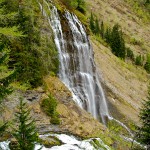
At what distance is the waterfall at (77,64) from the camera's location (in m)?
36.4

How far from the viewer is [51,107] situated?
2762 centimetres

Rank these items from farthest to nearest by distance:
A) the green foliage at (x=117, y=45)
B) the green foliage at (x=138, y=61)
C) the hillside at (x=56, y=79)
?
the green foliage at (x=138, y=61) → the green foliage at (x=117, y=45) → the hillside at (x=56, y=79)

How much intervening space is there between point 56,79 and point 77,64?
6.38m

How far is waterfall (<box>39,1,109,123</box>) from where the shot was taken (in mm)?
36438

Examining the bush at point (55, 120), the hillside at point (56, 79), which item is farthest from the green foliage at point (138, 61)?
the bush at point (55, 120)

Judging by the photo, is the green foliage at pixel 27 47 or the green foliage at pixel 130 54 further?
the green foliage at pixel 130 54

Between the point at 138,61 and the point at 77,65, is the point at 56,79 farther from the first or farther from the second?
the point at 138,61

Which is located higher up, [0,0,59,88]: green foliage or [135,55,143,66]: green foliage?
[0,0,59,88]: green foliage

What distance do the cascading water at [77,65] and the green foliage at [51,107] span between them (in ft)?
22.8

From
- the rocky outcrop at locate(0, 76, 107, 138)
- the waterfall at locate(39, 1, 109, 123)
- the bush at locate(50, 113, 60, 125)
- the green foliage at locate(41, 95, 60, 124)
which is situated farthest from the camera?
the waterfall at locate(39, 1, 109, 123)

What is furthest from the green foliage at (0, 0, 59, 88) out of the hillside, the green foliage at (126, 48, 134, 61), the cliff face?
the green foliage at (126, 48, 134, 61)

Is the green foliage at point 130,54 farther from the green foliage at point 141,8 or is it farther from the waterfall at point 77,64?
the waterfall at point 77,64

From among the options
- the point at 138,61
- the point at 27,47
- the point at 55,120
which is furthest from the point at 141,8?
the point at 55,120

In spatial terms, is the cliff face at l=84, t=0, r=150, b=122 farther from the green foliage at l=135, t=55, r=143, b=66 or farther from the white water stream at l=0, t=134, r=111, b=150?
the white water stream at l=0, t=134, r=111, b=150
